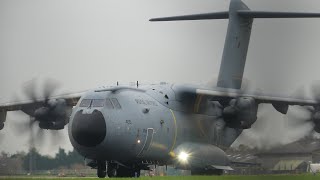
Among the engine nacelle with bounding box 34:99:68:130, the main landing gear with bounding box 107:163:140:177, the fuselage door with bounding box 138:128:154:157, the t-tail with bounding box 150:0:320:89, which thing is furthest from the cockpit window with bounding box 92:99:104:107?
the t-tail with bounding box 150:0:320:89

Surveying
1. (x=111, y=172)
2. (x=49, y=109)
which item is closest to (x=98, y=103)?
(x=111, y=172)

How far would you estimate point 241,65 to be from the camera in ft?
109

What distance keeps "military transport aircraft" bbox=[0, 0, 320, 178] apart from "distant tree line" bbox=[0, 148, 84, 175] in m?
5.40

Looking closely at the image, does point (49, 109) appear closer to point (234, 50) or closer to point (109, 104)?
point (109, 104)

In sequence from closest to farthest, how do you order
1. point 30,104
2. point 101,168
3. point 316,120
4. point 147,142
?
point 101,168 < point 147,142 < point 316,120 < point 30,104

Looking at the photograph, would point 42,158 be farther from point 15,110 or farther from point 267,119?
point 267,119

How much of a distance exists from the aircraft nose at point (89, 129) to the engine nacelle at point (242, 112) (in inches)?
279

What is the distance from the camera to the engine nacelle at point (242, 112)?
2709 cm

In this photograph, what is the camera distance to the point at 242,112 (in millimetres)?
27234

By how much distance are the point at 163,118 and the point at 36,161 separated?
16103 mm

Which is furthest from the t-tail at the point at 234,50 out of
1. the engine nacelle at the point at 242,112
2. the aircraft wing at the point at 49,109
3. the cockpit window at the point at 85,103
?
the cockpit window at the point at 85,103

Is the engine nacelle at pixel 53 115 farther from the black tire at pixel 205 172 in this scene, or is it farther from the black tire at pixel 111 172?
the black tire at pixel 205 172

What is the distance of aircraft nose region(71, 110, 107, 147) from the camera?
22.9 m

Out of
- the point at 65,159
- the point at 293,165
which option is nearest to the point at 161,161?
the point at 293,165
